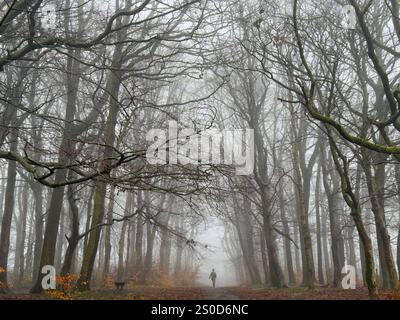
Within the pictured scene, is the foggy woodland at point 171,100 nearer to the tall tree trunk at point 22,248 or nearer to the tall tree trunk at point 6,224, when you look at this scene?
the tall tree trunk at point 6,224

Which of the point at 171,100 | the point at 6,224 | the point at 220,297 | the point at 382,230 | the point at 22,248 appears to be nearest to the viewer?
the point at 382,230

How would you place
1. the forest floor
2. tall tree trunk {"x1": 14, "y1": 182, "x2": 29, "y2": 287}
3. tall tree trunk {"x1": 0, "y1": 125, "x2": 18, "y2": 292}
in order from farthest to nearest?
1. tall tree trunk {"x1": 14, "y1": 182, "x2": 29, "y2": 287}
2. tall tree trunk {"x1": 0, "y1": 125, "x2": 18, "y2": 292}
3. the forest floor

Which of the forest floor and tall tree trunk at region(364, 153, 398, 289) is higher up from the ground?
tall tree trunk at region(364, 153, 398, 289)
